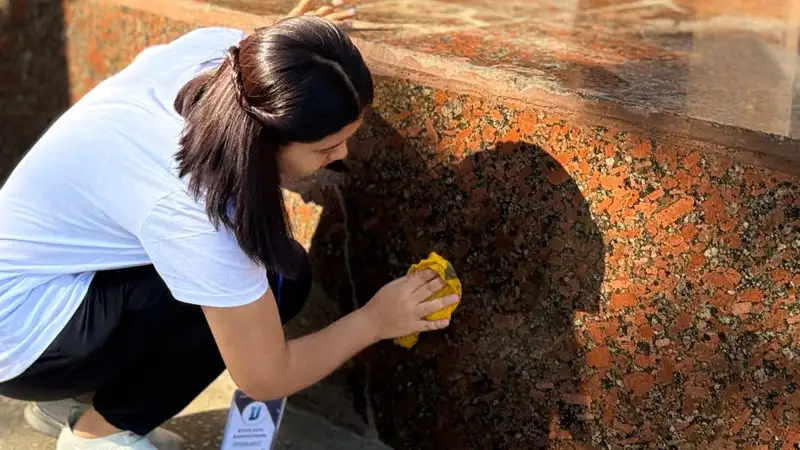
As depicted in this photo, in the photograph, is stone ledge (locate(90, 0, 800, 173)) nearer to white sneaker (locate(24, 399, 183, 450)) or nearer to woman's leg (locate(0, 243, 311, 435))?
woman's leg (locate(0, 243, 311, 435))

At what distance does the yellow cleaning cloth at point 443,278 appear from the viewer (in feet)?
4.54

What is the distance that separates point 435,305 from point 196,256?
373mm

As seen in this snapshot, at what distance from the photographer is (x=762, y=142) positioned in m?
1.23

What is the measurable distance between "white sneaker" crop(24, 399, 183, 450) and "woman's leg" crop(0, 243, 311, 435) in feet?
0.07

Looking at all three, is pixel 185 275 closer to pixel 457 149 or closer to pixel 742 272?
pixel 457 149

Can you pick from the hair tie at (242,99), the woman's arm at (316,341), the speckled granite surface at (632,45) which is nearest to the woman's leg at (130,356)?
the woman's arm at (316,341)

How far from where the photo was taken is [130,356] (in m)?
1.39

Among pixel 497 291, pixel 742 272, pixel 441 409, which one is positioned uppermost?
pixel 742 272

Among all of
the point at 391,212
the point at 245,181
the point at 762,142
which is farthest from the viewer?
the point at 391,212

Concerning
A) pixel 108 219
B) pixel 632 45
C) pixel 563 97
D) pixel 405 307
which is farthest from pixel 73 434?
pixel 632 45

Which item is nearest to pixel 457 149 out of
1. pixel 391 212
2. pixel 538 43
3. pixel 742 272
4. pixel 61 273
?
pixel 391 212

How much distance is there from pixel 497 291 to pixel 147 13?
92 cm

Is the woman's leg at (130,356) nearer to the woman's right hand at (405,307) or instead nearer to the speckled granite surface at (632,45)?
the woman's right hand at (405,307)

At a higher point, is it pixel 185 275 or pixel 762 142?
pixel 762 142
